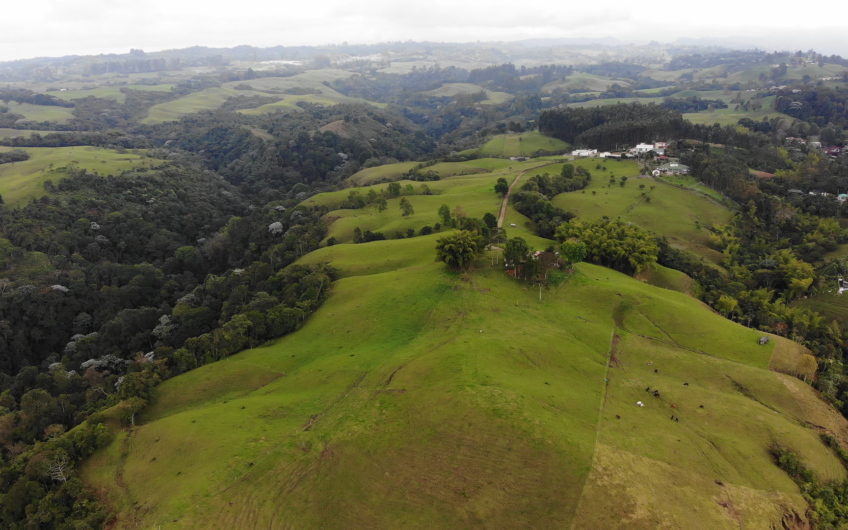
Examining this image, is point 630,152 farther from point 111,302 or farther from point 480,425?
point 111,302

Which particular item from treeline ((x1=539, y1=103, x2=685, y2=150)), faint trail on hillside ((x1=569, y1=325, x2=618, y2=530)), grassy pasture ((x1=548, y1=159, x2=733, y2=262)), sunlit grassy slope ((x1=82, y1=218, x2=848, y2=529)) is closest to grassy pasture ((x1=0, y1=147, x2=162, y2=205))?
sunlit grassy slope ((x1=82, y1=218, x2=848, y2=529))

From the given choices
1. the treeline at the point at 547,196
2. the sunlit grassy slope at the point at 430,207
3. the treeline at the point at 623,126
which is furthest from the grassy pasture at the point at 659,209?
the treeline at the point at 623,126

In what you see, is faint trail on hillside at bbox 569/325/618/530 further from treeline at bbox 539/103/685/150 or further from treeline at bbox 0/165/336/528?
treeline at bbox 539/103/685/150

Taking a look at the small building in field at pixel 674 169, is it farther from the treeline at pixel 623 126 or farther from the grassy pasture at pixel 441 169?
the grassy pasture at pixel 441 169

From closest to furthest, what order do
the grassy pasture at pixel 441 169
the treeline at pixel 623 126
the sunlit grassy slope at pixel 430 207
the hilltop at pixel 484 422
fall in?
the hilltop at pixel 484 422, the sunlit grassy slope at pixel 430 207, the grassy pasture at pixel 441 169, the treeline at pixel 623 126

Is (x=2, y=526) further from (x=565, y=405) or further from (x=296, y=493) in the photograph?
(x=565, y=405)

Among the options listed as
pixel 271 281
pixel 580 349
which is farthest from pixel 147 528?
pixel 271 281

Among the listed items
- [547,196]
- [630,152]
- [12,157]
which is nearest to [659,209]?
[547,196]
